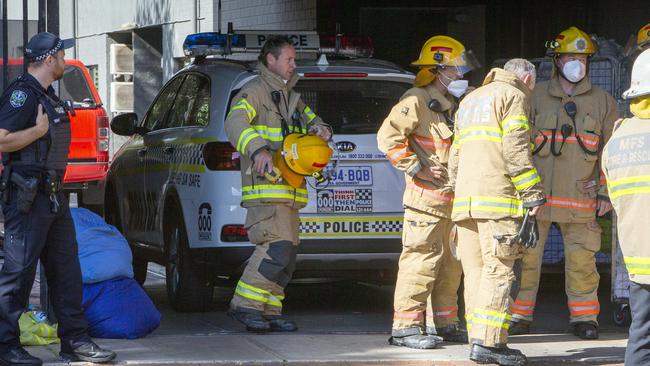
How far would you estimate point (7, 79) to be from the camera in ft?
27.1

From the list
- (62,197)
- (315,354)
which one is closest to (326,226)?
(315,354)

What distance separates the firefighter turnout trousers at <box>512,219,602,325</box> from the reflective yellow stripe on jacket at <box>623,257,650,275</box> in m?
2.77

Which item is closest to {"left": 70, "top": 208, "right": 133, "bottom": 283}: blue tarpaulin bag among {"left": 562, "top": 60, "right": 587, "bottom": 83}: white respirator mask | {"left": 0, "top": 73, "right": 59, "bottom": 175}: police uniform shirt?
{"left": 0, "top": 73, "right": 59, "bottom": 175}: police uniform shirt

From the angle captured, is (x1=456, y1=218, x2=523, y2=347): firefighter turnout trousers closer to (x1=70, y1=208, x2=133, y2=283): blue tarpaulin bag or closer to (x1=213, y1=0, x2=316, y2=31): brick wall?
(x1=70, y1=208, x2=133, y2=283): blue tarpaulin bag

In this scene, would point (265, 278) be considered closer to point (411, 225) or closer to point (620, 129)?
point (411, 225)

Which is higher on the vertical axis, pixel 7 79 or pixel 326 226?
pixel 7 79

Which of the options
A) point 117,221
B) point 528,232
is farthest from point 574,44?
point 117,221

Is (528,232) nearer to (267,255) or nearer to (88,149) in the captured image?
(267,255)

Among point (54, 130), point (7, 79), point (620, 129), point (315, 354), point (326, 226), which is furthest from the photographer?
point (326, 226)

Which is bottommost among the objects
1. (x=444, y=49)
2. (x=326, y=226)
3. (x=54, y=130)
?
(x=326, y=226)

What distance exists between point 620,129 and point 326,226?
127 inches

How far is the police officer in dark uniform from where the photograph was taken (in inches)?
272

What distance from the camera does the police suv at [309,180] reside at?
348 inches

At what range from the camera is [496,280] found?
7.42 m
